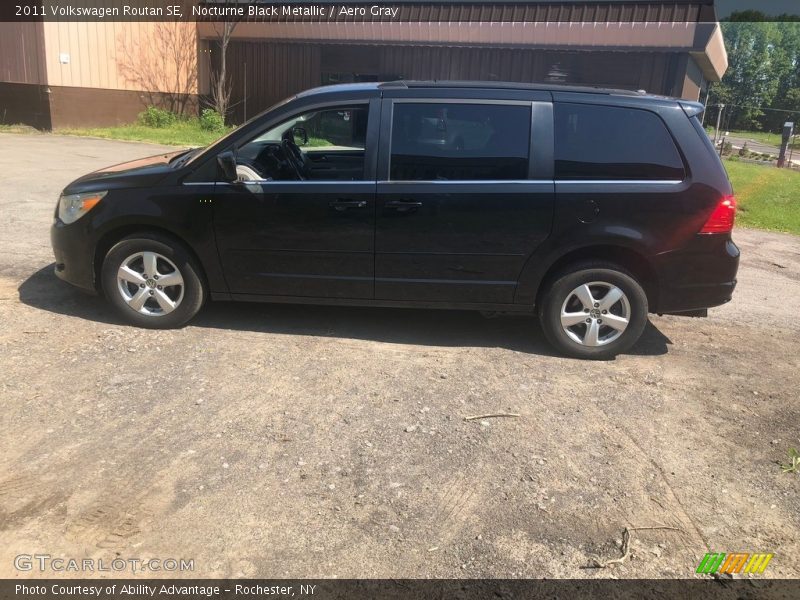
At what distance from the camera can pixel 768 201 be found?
1255 centimetres

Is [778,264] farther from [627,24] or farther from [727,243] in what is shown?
[627,24]

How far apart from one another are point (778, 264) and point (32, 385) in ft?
26.7

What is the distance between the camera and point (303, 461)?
3.46 metres

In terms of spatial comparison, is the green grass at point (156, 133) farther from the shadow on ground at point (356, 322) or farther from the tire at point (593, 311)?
the tire at point (593, 311)

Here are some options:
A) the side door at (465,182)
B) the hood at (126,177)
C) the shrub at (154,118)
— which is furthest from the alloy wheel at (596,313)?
the shrub at (154,118)

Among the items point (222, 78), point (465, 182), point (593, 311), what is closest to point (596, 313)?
point (593, 311)

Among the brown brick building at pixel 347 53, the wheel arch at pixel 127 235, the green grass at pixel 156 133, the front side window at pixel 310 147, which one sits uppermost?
the brown brick building at pixel 347 53

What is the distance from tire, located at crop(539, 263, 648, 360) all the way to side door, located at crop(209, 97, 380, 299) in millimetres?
1369

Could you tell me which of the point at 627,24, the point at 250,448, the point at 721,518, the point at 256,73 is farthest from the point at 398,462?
the point at 256,73

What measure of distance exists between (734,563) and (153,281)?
4151 millimetres

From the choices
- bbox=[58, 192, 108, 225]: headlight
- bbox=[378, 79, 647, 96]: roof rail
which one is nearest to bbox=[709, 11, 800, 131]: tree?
bbox=[378, 79, 647, 96]: roof rail

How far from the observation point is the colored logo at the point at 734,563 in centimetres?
282

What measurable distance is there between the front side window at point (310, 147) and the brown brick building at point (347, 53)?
561 inches

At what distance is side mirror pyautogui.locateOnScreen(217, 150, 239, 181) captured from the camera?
4797 millimetres
